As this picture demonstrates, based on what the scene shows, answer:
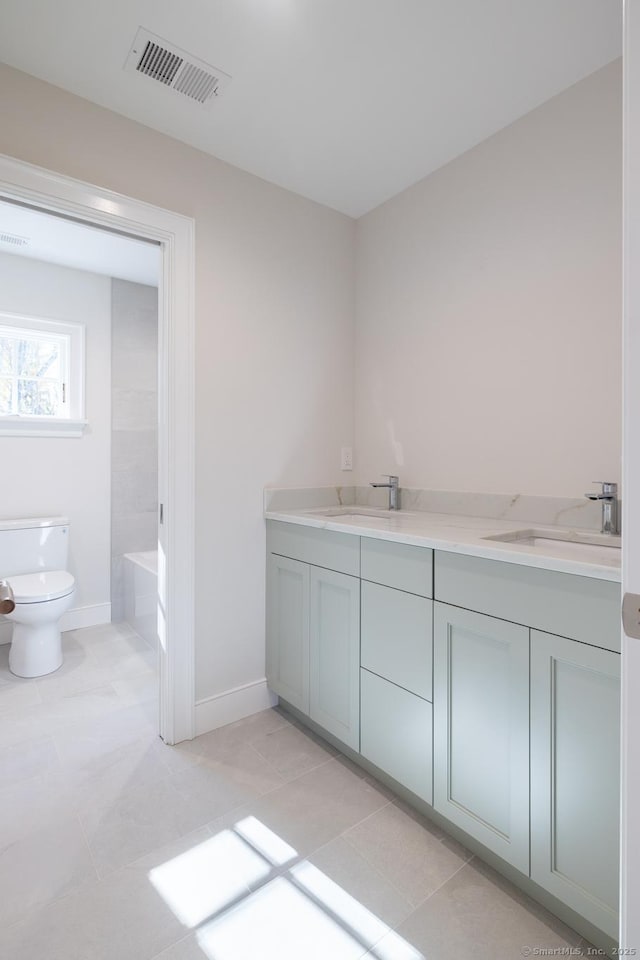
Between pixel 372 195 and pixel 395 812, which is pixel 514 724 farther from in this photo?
pixel 372 195

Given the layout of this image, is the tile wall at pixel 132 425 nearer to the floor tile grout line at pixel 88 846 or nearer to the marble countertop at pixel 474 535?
the marble countertop at pixel 474 535

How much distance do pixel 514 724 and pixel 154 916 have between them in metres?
1.02

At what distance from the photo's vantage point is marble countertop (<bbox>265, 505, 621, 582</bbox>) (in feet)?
3.58

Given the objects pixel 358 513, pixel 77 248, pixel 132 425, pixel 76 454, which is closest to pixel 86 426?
pixel 76 454

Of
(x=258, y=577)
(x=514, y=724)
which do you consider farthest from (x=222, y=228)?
(x=514, y=724)

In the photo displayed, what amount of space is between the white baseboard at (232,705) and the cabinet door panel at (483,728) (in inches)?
39.3

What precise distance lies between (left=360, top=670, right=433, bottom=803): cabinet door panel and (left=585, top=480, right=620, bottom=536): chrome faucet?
0.78m

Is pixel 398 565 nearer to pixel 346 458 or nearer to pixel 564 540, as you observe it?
pixel 564 540

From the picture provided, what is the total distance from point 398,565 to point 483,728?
1.64ft

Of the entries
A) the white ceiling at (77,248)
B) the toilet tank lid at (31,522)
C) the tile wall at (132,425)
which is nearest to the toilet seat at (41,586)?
the toilet tank lid at (31,522)

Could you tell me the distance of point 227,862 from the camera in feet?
4.40

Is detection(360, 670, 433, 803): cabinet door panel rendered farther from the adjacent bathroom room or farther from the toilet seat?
the toilet seat

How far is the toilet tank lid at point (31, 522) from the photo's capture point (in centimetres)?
278

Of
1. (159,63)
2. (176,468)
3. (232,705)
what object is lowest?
(232,705)
